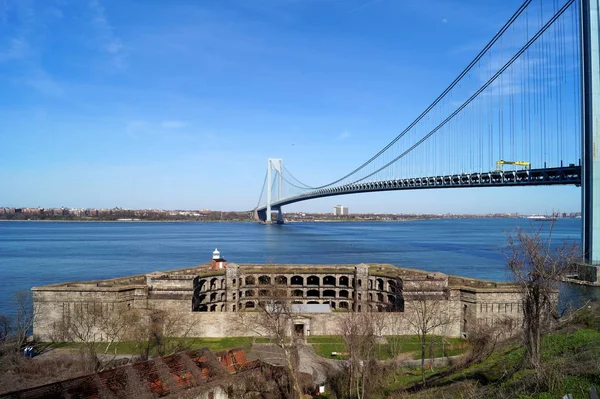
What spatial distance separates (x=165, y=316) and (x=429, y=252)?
149 feet

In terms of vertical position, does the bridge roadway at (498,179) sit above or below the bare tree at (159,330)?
above

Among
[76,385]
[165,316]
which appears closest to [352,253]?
[165,316]

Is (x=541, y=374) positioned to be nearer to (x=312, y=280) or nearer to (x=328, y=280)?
(x=328, y=280)

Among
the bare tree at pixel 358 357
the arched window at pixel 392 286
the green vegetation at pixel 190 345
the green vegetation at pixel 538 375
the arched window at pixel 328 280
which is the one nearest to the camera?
the green vegetation at pixel 538 375

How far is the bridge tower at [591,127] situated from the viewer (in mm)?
33031

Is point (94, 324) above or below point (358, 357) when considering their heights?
below

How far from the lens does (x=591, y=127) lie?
33.3 metres

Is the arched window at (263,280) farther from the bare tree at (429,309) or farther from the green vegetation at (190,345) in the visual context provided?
the bare tree at (429,309)

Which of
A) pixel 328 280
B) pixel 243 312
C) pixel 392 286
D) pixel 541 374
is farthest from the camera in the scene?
pixel 328 280

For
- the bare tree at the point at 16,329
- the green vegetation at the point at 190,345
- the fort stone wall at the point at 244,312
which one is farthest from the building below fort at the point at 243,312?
the bare tree at the point at 16,329

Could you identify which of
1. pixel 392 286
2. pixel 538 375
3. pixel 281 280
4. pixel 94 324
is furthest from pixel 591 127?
pixel 94 324

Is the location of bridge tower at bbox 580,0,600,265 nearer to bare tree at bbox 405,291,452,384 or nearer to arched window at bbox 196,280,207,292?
bare tree at bbox 405,291,452,384

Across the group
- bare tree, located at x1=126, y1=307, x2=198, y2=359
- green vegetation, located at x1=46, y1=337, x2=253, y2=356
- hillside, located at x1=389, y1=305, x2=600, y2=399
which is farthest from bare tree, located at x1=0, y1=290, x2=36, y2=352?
hillside, located at x1=389, y1=305, x2=600, y2=399

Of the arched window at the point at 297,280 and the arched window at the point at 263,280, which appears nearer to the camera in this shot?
the arched window at the point at 263,280
